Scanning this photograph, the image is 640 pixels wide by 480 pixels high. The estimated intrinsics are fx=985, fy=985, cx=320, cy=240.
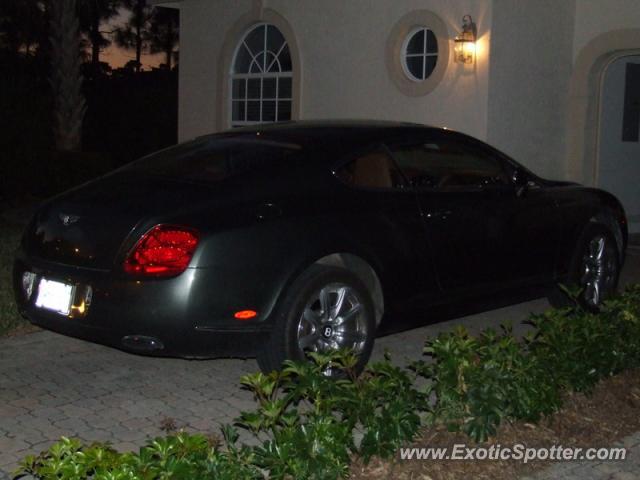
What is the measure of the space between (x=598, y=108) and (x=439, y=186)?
6653mm

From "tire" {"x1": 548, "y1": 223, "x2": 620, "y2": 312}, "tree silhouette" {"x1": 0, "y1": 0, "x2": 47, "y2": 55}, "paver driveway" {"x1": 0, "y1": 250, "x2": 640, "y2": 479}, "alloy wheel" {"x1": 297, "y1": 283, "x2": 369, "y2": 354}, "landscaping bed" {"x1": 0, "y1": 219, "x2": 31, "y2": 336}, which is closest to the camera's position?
A: "paver driveway" {"x1": 0, "y1": 250, "x2": 640, "y2": 479}

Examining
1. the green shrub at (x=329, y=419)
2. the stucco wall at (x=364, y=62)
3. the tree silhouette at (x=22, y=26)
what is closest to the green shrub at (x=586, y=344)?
the green shrub at (x=329, y=419)

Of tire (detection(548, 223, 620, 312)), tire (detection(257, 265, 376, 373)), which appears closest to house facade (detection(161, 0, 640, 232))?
tire (detection(548, 223, 620, 312))

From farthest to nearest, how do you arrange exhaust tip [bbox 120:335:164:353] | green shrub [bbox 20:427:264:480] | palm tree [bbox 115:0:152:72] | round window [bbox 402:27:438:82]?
palm tree [bbox 115:0:152:72] → round window [bbox 402:27:438:82] → exhaust tip [bbox 120:335:164:353] → green shrub [bbox 20:427:264:480]

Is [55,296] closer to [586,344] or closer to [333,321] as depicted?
[333,321]

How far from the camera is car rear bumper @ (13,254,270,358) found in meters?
5.19

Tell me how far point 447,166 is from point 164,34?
105 feet

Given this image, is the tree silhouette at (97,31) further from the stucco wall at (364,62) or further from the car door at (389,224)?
the car door at (389,224)

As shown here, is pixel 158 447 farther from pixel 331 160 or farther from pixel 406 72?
pixel 406 72

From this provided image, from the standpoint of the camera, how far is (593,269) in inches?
305

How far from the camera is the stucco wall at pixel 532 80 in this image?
11.5m

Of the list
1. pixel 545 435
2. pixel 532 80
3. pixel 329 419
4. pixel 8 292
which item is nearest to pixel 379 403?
pixel 329 419

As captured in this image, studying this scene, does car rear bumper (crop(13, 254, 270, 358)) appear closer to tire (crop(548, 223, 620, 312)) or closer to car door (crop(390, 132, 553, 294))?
car door (crop(390, 132, 553, 294))

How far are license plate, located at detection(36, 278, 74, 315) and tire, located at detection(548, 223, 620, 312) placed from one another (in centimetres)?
377
